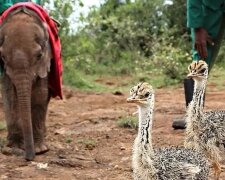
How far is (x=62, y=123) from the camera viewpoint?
8.74m

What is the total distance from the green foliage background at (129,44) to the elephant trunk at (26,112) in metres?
6.19

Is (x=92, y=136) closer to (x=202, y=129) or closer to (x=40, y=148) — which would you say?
→ (x=40, y=148)

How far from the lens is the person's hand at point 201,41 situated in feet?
22.0

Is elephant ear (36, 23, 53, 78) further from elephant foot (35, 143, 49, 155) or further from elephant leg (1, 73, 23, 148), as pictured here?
elephant foot (35, 143, 49, 155)

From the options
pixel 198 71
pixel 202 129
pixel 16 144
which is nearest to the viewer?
pixel 202 129

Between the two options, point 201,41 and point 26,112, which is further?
point 201,41

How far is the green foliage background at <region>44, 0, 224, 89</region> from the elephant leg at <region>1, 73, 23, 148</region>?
5.88m

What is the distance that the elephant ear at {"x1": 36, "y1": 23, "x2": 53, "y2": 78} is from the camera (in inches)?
255

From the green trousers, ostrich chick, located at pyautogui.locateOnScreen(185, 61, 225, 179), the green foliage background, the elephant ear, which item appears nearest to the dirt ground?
ostrich chick, located at pyautogui.locateOnScreen(185, 61, 225, 179)

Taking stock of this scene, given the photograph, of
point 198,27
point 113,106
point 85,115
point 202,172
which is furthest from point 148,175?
point 113,106

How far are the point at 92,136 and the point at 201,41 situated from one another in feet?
6.06

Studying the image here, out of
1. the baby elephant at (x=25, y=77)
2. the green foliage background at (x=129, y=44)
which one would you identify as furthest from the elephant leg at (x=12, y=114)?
the green foliage background at (x=129, y=44)

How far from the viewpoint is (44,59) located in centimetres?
652

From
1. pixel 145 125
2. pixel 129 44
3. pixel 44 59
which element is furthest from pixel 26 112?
pixel 129 44
